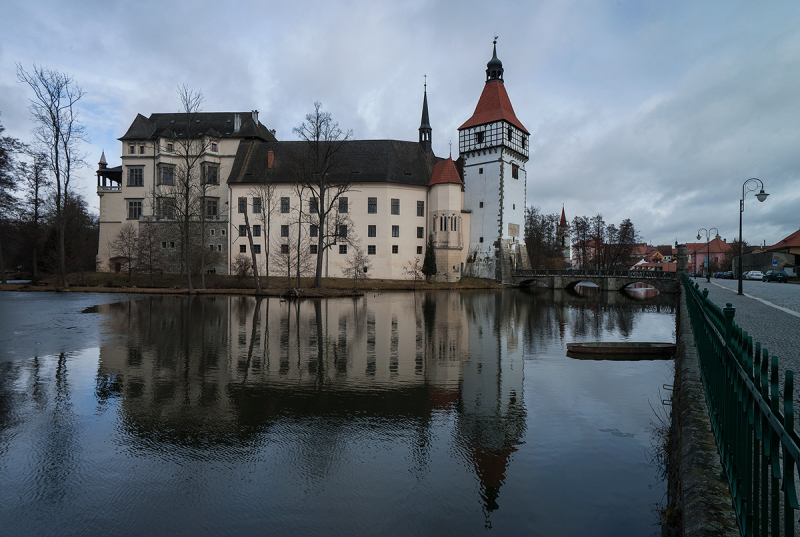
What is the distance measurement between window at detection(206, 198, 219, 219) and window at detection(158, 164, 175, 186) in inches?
170

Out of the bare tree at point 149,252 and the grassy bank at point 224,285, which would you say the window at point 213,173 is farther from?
the grassy bank at point 224,285

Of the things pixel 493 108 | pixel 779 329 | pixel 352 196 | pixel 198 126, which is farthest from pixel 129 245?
pixel 779 329

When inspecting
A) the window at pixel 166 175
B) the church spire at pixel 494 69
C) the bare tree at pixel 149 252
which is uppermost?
the church spire at pixel 494 69

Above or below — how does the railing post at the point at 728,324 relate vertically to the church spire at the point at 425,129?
below

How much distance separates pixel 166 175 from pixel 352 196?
2111 cm

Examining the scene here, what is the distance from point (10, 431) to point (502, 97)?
55.6 m

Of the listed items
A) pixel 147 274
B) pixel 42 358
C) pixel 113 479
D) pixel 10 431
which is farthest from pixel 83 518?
pixel 147 274

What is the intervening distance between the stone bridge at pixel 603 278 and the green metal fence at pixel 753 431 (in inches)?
1842

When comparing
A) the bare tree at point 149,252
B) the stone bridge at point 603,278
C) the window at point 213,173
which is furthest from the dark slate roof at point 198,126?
the stone bridge at point 603,278

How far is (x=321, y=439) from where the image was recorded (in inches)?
252

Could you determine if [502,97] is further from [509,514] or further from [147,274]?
[509,514]

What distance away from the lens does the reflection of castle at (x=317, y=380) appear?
683 centimetres

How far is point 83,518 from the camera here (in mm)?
4496

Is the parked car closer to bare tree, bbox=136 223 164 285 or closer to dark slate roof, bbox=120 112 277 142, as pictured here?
dark slate roof, bbox=120 112 277 142
